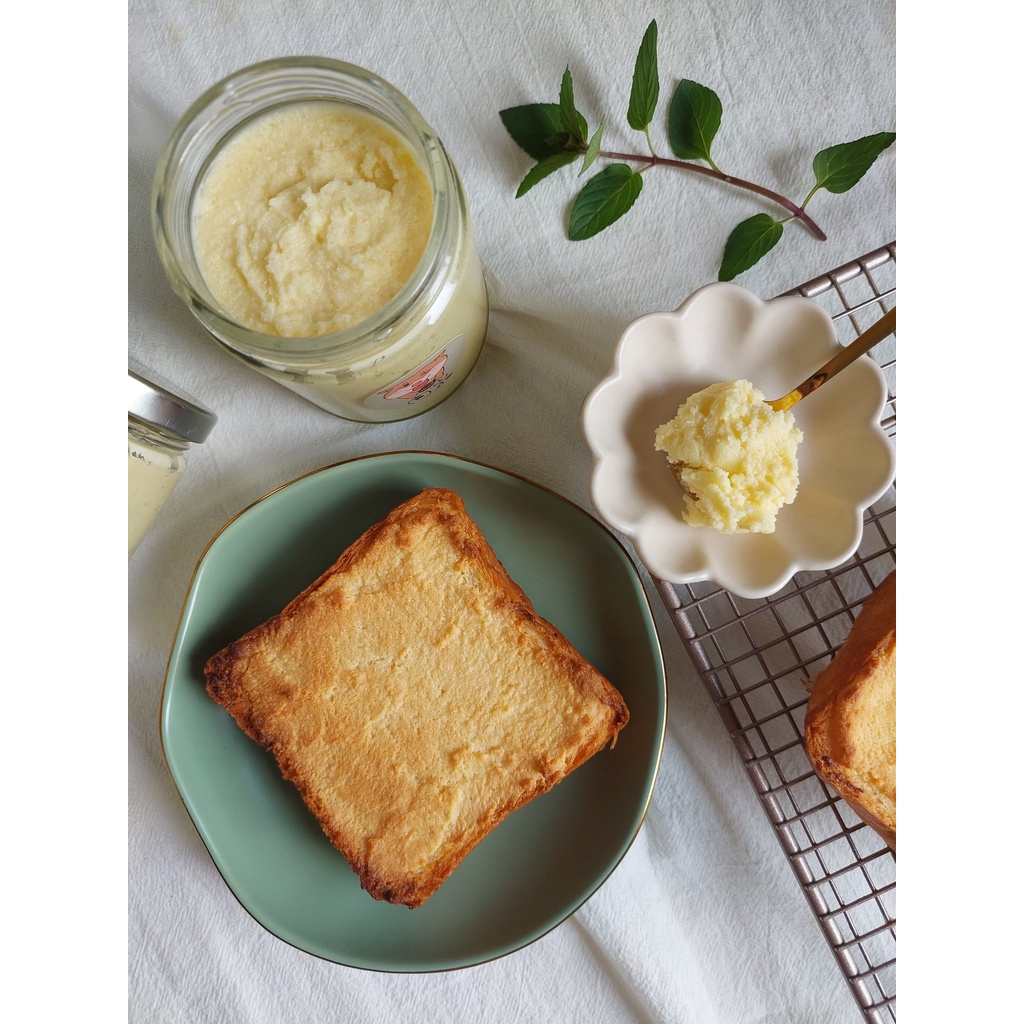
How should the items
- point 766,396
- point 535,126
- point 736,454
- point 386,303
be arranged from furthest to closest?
point 535,126, point 766,396, point 736,454, point 386,303

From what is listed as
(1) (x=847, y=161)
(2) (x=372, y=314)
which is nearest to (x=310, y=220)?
(2) (x=372, y=314)

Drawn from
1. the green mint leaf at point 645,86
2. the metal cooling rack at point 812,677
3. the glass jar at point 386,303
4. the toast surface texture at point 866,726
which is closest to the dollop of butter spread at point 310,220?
the glass jar at point 386,303

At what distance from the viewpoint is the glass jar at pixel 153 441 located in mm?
1059

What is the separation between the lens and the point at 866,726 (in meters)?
1.05

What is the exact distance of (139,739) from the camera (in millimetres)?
1303

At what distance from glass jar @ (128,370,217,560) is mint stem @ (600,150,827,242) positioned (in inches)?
26.8

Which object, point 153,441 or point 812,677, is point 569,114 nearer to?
point 153,441

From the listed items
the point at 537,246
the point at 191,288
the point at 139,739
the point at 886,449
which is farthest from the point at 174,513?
the point at 886,449

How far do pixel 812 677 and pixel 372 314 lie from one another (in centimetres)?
80

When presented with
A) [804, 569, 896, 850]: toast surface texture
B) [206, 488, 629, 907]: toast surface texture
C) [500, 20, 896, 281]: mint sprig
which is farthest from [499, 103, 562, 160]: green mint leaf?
[804, 569, 896, 850]: toast surface texture

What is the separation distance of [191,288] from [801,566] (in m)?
0.76

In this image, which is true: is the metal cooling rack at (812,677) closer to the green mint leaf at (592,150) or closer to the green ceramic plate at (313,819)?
the green ceramic plate at (313,819)

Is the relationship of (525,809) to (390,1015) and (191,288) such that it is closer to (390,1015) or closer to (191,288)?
(390,1015)

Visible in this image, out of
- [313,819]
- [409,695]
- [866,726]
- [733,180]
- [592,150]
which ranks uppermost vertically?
[592,150]
